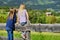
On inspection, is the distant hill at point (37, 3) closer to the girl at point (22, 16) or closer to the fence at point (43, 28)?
the girl at point (22, 16)

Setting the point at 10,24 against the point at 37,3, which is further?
the point at 10,24

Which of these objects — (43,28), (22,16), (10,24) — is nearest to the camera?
(43,28)

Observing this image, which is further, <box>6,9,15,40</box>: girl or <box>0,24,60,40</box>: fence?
<box>6,9,15,40</box>: girl

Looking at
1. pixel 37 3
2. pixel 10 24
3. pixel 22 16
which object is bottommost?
pixel 10 24

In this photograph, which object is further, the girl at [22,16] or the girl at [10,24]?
the girl at [10,24]

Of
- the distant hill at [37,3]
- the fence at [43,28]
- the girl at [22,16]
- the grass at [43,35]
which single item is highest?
the distant hill at [37,3]

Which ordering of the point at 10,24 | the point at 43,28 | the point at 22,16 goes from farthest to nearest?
the point at 10,24 → the point at 22,16 → the point at 43,28

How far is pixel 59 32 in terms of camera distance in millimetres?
9625

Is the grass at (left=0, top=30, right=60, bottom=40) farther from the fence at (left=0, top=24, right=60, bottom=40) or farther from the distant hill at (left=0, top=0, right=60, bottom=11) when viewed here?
the distant hill at (left=0, top=0, right=60, bottom=11)

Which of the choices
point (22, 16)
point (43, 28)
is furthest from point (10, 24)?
point (43, 28)

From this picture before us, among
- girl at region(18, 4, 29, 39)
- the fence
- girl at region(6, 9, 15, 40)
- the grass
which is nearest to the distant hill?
girl at region(18, 4, 29, 39)

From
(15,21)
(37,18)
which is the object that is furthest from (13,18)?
(37,18)

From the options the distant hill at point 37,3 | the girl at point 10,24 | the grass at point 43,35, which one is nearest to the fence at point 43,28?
the grass at point 43,35

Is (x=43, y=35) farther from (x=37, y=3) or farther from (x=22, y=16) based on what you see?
(x=37, y=3)
